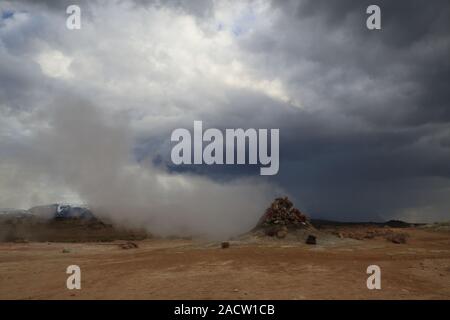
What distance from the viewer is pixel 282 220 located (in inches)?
1288

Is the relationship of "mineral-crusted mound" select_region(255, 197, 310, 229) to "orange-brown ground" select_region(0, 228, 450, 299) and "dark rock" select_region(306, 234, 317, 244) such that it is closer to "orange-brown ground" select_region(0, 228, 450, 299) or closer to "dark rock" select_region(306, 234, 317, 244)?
"dark rock" select_region(306, 234, 317, 244)

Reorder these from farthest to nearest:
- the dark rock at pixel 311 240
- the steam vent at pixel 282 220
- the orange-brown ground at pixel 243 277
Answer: the steam vent at pixel 282 220
the dark rock at pixel 311 240
the orange-brown ground at pixel 243 277

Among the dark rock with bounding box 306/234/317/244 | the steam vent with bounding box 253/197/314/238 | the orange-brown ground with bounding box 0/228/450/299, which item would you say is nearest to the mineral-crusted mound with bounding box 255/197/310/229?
the steam vent with bounding box 253/197/314/238

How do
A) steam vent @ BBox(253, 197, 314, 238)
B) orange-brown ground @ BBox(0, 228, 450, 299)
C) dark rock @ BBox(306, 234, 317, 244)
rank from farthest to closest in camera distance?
steam vent @ BBox(253, 197, 314, 238)
dark rock @ BBox(306, 234, 317, 244)
orange-brown ground @ BBox(0, 228, 450, 299)

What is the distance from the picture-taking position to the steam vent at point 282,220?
104ft

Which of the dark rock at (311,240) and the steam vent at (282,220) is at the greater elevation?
the steam vent at (282,220)

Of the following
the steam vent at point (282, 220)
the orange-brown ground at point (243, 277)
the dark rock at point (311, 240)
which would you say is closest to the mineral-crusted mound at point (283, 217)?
the steam vent at point (282, 220)

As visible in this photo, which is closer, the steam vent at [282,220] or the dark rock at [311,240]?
the dark rock at [311,240]

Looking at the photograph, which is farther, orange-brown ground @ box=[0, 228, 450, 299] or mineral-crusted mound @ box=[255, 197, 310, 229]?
mineral-crusted mound @ box=[255, 197, 310, 229]

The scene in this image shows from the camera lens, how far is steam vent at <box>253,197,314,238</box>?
31734 mm

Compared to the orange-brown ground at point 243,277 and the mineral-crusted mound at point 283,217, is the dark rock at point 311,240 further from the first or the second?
the orange-brown ground at point 243,277

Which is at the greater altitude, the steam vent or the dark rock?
the steam vent

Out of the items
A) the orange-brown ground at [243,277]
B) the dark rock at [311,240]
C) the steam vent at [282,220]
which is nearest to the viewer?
the orange-brown ground at [243,277]
